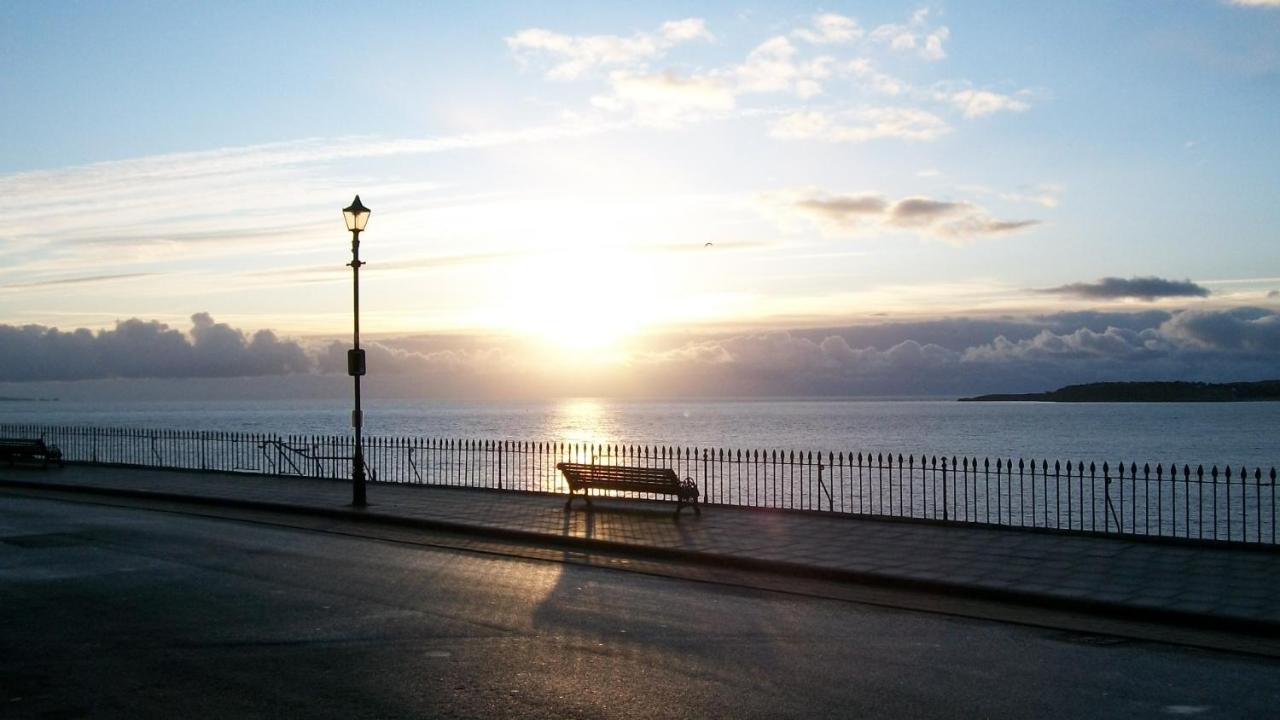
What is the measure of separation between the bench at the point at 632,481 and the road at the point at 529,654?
5106mm

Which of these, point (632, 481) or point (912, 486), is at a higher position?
point (632, 481)

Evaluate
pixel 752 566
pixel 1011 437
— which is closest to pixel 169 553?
pixel 752 566

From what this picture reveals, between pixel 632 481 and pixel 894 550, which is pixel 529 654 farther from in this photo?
pixel 632 481

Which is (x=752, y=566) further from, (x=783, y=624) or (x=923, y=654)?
(x=923, y=654)

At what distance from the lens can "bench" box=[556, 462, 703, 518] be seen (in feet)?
61.2

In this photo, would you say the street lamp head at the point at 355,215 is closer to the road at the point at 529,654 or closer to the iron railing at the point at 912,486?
the iron railing at the point at 912,486

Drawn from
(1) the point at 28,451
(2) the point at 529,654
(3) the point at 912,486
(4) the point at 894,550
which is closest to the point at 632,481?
(4) the point at 894,550

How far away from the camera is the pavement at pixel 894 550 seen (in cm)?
1118

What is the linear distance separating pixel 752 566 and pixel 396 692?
6800 mm

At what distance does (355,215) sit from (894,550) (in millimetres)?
12213

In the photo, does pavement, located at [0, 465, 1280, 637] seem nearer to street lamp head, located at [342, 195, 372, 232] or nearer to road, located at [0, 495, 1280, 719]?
road, located at [0, 495, 1280, 719]

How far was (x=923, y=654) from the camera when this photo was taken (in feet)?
29.9

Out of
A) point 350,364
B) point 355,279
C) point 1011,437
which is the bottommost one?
point 1011,437

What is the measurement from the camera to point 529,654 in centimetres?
901
